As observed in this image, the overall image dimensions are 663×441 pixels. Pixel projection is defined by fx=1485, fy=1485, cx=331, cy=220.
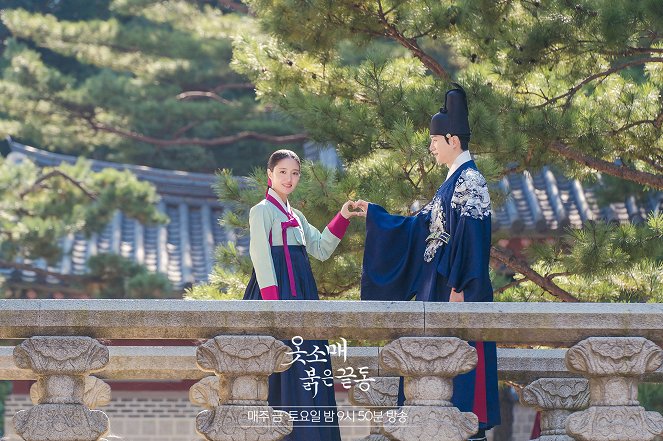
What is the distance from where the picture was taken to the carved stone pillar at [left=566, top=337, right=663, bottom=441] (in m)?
5.55

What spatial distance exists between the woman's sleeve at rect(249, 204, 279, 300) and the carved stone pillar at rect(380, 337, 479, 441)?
978 millimetres

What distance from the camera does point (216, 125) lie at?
18.1 metres

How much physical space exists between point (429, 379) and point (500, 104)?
2724mm

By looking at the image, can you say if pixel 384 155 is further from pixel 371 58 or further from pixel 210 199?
pixel 210 199

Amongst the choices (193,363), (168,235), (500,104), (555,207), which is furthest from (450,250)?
(168,235)

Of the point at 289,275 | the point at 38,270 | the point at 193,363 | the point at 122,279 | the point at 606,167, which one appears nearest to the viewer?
the point at 289,275

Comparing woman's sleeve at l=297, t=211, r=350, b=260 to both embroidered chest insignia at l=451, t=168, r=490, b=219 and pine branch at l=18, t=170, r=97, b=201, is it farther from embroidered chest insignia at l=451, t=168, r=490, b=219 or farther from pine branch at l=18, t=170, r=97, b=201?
pine branch at l=18, t=170, r=97, b=201

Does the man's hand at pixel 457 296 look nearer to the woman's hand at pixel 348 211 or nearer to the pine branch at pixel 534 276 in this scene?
the woman's hand at pixel 348 211

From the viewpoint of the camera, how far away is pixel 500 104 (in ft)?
26.2

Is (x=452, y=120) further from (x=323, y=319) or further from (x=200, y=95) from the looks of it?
(x=200, y=95)

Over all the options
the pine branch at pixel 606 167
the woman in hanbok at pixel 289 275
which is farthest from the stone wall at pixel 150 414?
the woman in hanbok at pixel 289 275

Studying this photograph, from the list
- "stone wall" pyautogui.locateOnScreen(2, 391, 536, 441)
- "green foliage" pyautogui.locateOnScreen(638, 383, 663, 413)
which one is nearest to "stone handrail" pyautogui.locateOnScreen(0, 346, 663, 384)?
"green foliage" pyautogui.locateOnScreen(638, 383, 663, 413)

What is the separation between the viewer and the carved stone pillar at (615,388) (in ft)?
18.2

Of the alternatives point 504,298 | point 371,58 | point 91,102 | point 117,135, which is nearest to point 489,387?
point 504,298
